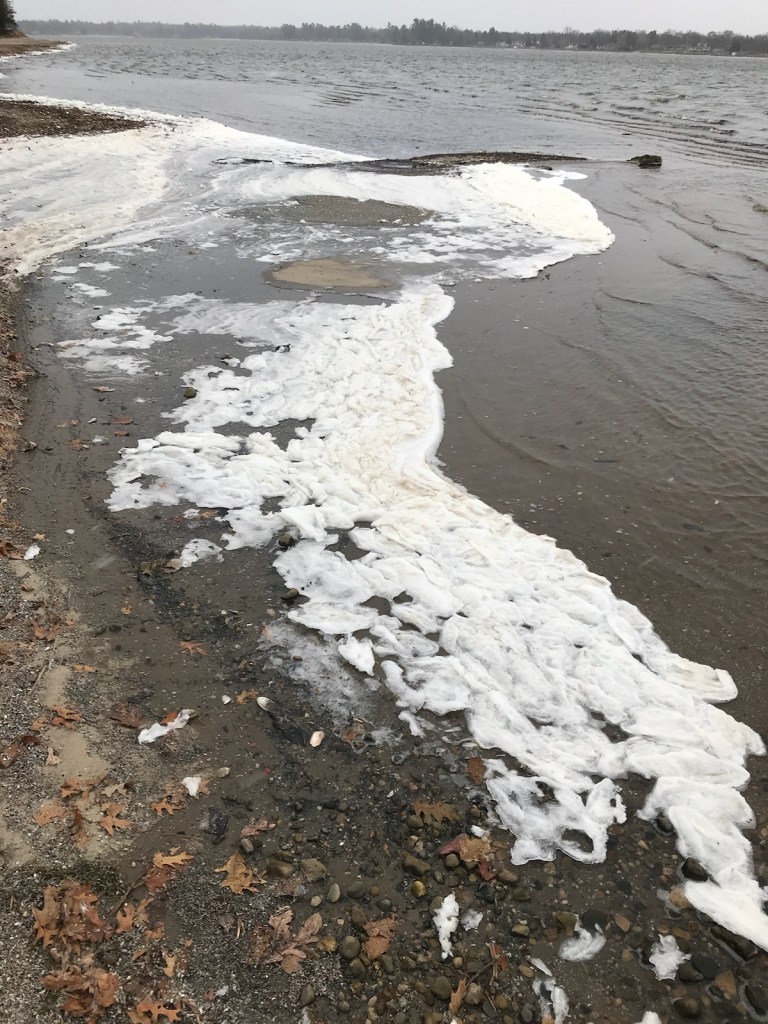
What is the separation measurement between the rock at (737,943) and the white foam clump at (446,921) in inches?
52.3

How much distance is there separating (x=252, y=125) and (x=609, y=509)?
111 feet

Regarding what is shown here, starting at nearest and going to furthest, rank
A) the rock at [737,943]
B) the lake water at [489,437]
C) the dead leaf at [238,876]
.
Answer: the rock at [737,943] < the dead leaf at [238,876] < the lake water at [489,437]

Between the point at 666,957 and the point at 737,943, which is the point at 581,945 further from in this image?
the point at 737,943

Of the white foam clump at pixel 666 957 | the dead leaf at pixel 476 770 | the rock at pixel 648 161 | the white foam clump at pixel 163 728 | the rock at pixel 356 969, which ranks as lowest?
the white foam clump at pixel 666 957

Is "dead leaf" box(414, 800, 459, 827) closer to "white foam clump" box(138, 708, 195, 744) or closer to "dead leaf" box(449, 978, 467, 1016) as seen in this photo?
"dead leaf" box(449, 978, 467, 1016)

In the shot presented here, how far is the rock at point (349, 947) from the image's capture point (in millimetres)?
3012

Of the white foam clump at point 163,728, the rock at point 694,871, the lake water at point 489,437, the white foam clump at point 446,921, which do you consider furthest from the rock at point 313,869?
the rock at point 694,871

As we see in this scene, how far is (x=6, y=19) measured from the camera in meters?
78.8

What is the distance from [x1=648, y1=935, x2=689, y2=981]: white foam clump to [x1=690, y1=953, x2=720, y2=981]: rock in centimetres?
4

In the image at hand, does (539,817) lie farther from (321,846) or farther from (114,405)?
(114,405)

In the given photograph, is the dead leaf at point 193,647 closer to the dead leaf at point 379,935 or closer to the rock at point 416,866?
the rock at point 416,866

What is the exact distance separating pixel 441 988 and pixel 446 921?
29 centimetres

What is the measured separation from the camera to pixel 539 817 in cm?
371

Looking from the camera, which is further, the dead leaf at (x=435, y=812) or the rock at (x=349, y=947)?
the dead leaf at (x=435, y=812)
